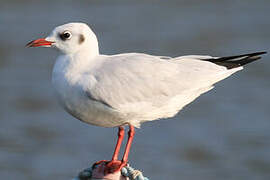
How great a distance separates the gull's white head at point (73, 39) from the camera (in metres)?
4.36

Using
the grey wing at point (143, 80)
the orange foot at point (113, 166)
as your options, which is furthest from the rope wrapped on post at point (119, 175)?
the grey wing at point (143, 80)

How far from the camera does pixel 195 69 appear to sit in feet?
14.9

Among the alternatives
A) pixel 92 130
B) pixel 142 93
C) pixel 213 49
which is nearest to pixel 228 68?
pixel 142 93

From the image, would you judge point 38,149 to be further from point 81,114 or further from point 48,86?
point 81,114

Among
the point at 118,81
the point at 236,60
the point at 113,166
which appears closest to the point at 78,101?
the point at 118,81

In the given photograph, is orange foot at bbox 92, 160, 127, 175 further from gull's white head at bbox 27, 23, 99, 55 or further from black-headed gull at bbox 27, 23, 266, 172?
gull's white head at bbox 27, 23, 99, 55

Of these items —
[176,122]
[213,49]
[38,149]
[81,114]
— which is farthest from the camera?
[213,49]

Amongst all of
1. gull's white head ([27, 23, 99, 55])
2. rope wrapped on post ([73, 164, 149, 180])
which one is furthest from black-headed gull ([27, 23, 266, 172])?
rope wrapped on post ([73, 164, 149, 180])

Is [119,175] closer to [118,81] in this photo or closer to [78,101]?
[78,101]

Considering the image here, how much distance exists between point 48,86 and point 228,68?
19.9 ft

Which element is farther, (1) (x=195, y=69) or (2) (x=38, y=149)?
(2) (x=38, y=149)

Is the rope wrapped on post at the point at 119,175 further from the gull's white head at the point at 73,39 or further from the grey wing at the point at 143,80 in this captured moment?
the gull's white head at the point at 73,39

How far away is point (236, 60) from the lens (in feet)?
15.1

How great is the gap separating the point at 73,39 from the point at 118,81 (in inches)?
15.2
